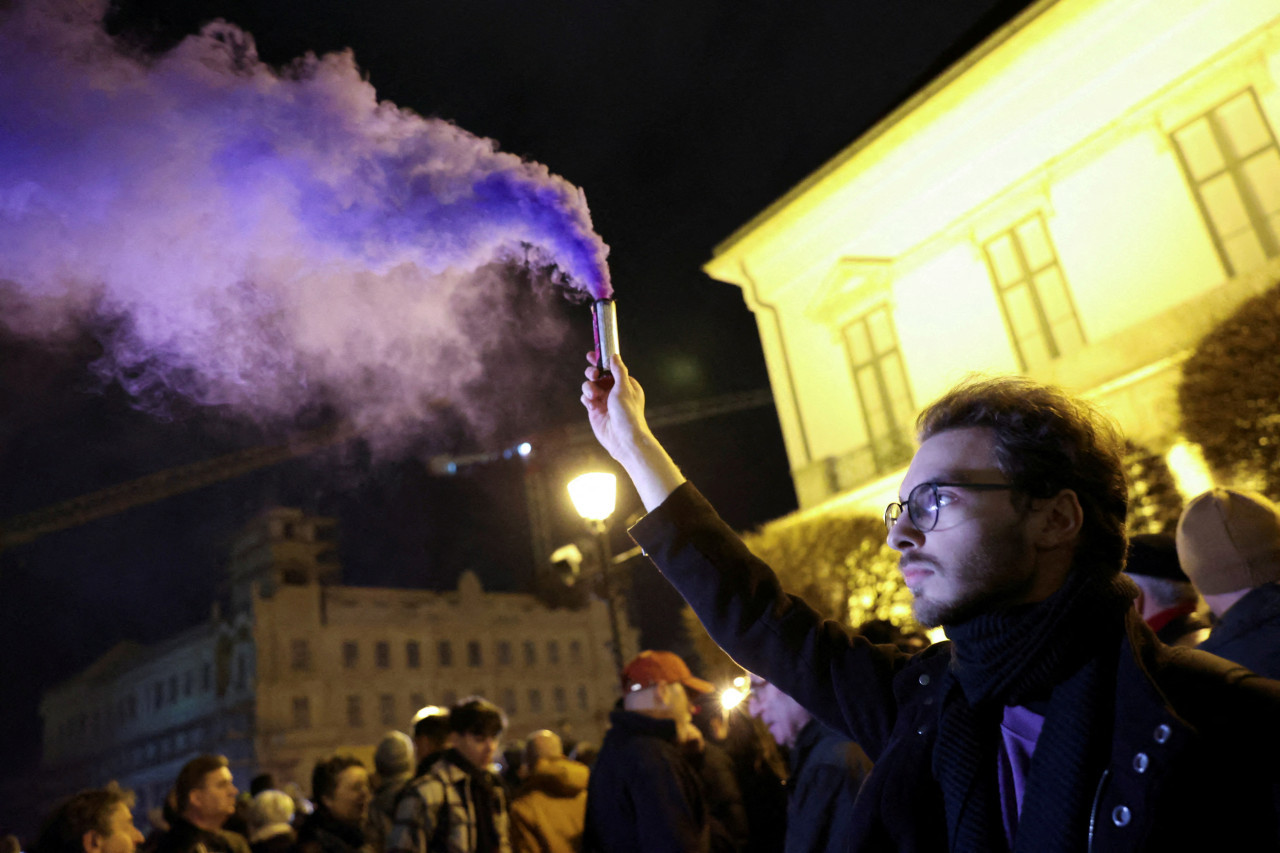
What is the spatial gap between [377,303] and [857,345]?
1591cm

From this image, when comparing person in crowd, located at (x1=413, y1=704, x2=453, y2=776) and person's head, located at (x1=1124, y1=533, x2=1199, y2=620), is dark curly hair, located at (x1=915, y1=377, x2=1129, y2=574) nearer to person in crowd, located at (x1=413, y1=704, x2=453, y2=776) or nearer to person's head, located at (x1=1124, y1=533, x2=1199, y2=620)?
person's head, located at (x1=1124, y1=533, x2=1199, y2=620)

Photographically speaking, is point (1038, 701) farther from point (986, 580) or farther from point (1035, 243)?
point (1035, 243)

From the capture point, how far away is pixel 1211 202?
14.6m

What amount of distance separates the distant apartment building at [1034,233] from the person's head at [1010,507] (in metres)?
12.9

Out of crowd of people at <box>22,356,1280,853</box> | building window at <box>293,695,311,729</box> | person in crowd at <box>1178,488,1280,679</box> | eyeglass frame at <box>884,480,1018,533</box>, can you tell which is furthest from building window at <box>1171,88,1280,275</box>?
building window at <box>293,695,311,729</box>

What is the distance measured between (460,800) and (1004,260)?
1575 cm

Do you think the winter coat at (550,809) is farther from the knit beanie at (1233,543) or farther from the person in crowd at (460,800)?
the knit beanie at (1233,543)

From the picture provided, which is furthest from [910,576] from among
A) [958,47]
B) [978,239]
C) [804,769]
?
[958,47]

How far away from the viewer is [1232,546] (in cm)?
325

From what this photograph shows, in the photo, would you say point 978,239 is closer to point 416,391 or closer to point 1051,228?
point 1051,228

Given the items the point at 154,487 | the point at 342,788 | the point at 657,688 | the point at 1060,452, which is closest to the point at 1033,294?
the point at 657,688

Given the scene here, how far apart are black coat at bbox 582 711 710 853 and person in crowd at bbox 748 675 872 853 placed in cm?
72

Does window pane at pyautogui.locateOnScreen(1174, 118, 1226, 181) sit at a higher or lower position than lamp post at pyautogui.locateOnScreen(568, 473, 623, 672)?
higher

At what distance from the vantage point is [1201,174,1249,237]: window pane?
1428 centimetres
